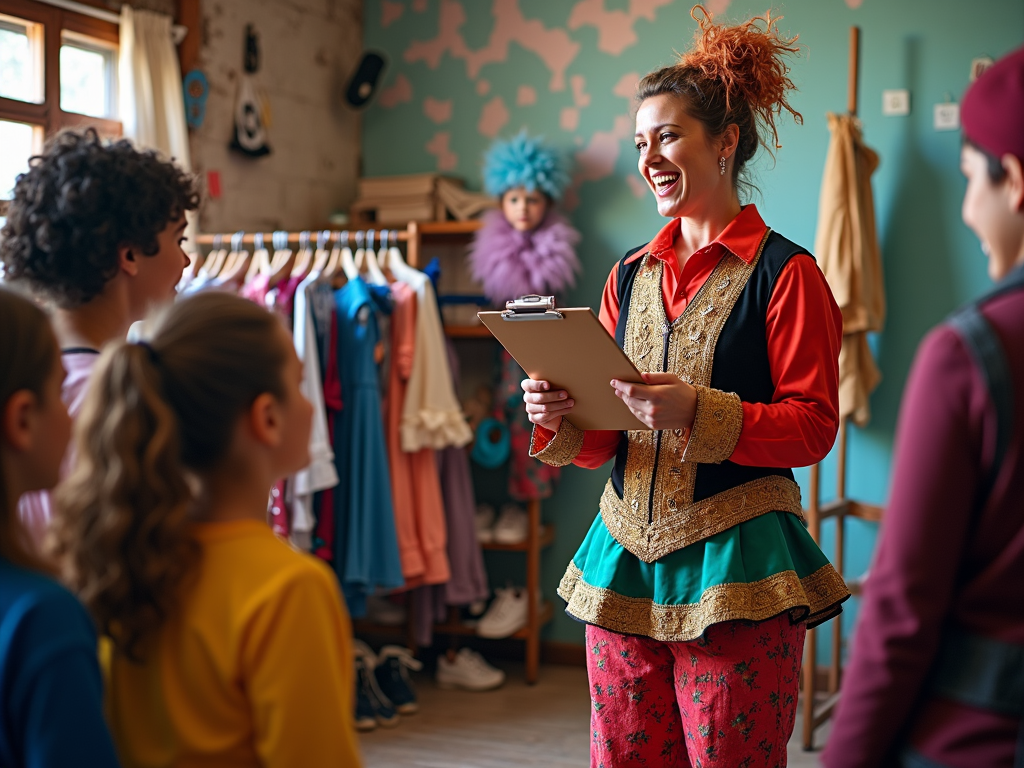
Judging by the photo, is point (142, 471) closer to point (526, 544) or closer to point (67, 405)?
point (67, 405)

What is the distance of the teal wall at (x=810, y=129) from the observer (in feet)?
11.3

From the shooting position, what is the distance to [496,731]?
3.24 meters

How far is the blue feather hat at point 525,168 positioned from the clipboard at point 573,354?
82.6 inches

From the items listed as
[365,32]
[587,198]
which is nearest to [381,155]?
[365,32]

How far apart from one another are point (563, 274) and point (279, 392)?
8.75ft

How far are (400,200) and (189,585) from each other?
125 inches

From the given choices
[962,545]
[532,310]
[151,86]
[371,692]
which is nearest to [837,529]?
[371,692]

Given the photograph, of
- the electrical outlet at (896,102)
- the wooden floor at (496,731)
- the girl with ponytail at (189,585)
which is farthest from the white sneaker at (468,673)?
the girl with ponytail at (189,585)

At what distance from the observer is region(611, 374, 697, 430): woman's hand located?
1.50 meters

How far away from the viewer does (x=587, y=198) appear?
3.92 meters

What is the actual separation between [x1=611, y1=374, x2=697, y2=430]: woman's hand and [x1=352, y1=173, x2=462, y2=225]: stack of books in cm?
254

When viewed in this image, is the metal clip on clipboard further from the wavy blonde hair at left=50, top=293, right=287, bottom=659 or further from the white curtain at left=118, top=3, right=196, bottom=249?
the white curtain at left=118, top=3, right=196, bottom=249

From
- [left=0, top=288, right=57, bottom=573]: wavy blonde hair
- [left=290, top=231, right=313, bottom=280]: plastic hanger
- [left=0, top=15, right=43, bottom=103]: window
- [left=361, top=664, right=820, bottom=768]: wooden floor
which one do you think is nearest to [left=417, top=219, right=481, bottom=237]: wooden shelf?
[left=290, top=231, right=313, bottom=280]: plastic hanger

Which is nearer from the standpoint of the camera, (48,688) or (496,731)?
(48,688)
